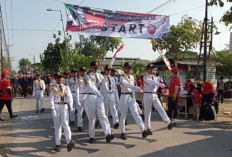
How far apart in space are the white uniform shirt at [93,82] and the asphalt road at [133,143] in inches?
55.2

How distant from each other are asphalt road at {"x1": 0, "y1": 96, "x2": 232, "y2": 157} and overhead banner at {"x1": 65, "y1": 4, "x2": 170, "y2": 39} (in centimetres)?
431

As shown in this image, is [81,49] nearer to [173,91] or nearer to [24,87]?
[24,87]

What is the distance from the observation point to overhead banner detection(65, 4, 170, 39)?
10.2 meters

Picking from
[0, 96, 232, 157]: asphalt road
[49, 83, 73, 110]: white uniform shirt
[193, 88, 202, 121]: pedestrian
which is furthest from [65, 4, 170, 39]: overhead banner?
[49, 83, 73, 110]: white uniform shirt

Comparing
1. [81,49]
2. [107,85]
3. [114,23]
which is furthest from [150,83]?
[81,49]

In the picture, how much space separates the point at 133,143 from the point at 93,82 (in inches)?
75.2

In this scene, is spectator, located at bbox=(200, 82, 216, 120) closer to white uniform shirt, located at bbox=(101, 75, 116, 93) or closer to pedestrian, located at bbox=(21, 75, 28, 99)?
white uniform shirt, located at bbox=(101, 75, 116, 93)

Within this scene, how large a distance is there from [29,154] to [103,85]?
2.63m

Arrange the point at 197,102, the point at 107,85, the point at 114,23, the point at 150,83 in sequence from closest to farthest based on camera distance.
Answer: the point at 150,83
the point at 107,85
the point at 197,102
the point at 114,23

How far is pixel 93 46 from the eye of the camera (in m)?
47.2

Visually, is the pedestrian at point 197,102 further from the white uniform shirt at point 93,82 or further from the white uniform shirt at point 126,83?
the white uniform shirt at point 93,82

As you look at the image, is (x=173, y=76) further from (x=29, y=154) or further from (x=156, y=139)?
(x=29, y=154)

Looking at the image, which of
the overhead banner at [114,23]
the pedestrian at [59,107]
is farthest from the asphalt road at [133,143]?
the overhead banner at [114,23]

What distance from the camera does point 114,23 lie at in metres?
10.9
